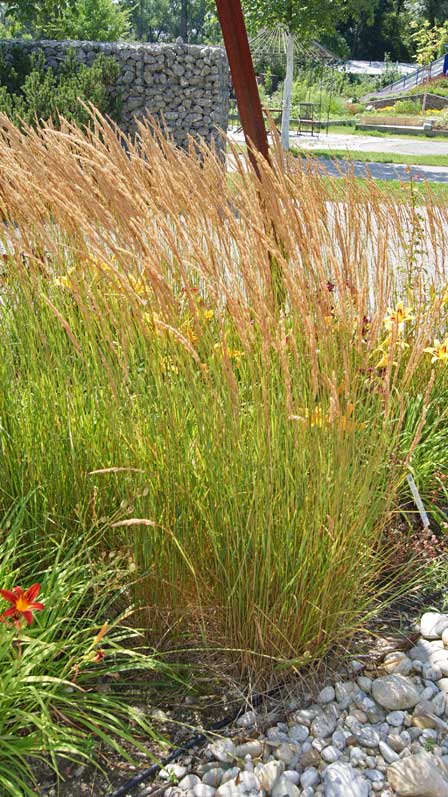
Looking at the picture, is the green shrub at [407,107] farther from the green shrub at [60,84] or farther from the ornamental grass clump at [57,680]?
the ornamental grass clump at [57,680]

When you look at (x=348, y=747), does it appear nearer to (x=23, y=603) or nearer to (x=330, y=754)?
(x=330, y=754)

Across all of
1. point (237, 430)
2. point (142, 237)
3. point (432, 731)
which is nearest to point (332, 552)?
point (237, 430)

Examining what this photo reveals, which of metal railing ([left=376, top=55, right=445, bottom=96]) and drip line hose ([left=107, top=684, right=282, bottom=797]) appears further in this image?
metal railing ([left=376, top=55, right=445, bottom=96])

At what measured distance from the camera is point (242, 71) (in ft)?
9.56

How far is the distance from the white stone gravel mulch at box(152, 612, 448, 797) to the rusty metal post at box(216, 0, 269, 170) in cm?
193

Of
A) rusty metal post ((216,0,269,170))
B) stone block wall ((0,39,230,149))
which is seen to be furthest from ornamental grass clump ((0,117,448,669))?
stone block wall ((0,39,230,149))

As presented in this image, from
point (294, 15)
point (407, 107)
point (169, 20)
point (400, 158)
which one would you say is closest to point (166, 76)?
point (294, 15)

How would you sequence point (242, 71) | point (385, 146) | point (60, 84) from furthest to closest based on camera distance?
1. point (385, 146)
2. point (60, 84)
3. point (242, 71)

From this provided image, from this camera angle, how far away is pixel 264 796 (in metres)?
1.45

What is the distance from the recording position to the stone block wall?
10312 millimetres

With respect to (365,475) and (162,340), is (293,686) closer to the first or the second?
(365,475)

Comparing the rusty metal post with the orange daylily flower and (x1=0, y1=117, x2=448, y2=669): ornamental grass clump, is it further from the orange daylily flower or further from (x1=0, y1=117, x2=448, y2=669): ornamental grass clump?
the orange daylily flower

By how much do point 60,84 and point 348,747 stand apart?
917 centimetres

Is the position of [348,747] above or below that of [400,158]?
above
